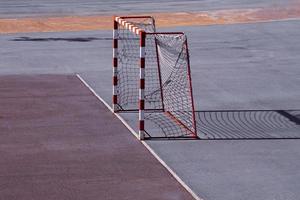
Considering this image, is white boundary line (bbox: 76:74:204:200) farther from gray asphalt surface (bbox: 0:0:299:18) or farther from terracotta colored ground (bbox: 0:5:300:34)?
gray asphalt surface (bbox: 0:0:299:18)

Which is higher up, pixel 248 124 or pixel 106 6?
pixel 106 6

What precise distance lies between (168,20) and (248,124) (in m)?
19.5

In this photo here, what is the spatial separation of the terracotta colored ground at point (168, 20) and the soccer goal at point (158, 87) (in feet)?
32.4

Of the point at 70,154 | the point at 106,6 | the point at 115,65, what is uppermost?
the point at 115,65

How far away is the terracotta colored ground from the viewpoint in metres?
34.7

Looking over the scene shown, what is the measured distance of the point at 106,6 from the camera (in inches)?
1737

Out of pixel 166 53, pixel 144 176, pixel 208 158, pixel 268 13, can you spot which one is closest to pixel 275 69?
pixel 166 53

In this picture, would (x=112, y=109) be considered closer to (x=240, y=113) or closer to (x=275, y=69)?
(x=240, y=113)

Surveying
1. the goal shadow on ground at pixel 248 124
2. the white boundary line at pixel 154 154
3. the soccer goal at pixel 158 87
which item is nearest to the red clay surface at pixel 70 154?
the white boundary line at pixel 154 154

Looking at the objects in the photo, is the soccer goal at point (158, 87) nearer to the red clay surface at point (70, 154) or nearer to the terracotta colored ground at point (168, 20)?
the red clay surface at point (70, 154)

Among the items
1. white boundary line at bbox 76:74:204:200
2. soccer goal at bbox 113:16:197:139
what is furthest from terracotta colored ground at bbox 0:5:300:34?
white boundary line at bbox 76:74:204:200

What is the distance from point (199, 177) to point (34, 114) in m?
5.91

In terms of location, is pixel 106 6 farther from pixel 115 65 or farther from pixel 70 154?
pixel 70 154

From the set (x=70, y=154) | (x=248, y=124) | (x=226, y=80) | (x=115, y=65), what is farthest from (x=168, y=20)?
(x=70, y=154)
